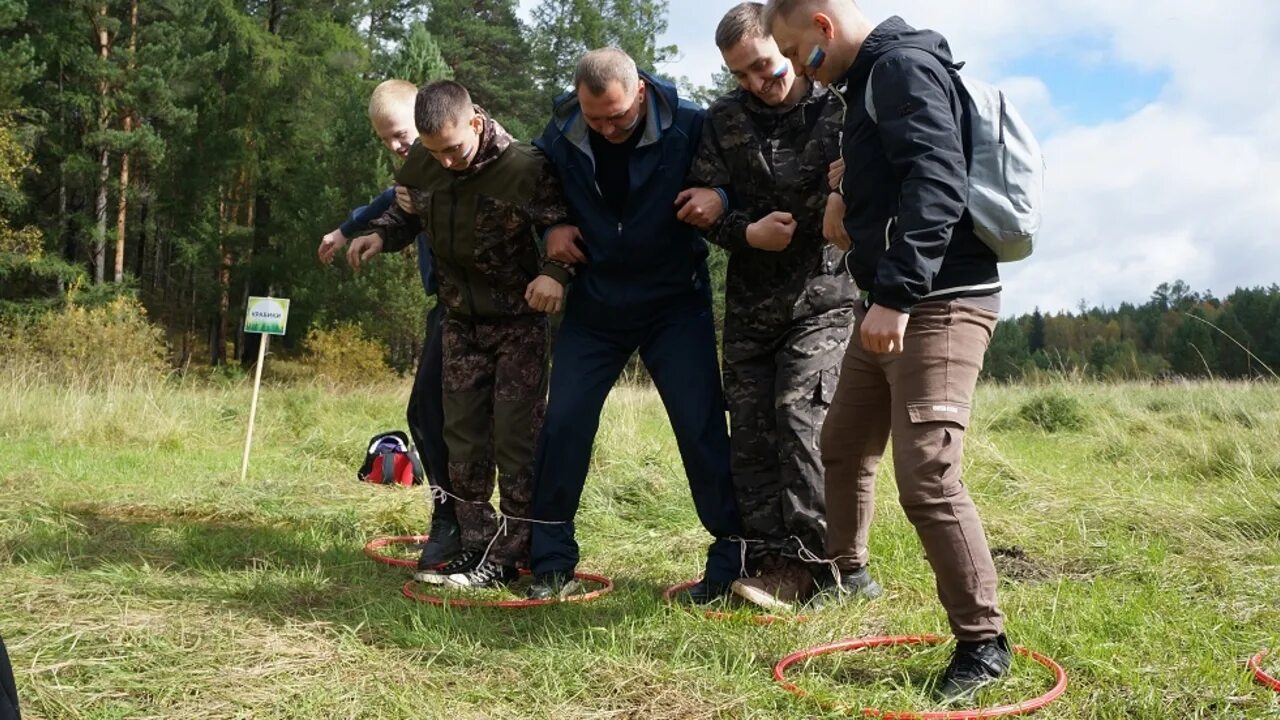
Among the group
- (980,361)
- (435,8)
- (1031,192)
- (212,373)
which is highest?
(435,8)

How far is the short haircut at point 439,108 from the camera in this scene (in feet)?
12.5

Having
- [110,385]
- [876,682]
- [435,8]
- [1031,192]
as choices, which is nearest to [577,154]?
[1031,192]

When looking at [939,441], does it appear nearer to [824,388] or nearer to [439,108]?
[824,388]

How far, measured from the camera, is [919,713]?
2.52 meters

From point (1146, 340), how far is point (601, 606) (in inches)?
2074

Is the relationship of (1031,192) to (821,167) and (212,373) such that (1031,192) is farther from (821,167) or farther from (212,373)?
(212,373)

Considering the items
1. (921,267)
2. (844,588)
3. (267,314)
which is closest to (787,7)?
(921,267)

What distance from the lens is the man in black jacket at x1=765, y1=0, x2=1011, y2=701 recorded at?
2.65 meters

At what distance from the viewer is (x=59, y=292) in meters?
27.0

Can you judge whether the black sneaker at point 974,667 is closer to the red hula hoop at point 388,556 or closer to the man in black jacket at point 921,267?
the man in black jacket at point 921,267

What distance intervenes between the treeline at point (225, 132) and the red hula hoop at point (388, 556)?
19.9 metres

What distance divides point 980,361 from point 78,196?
103 feet

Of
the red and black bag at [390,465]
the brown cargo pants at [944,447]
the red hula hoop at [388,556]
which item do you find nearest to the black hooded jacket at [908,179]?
the brown cargo pants at [944,447]

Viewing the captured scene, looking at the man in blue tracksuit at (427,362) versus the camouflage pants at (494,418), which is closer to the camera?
the camouflage pants at (494,418)
